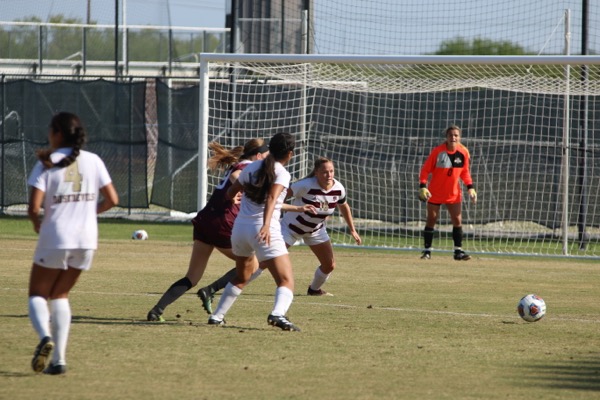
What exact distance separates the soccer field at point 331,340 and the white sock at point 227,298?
5.5 inches

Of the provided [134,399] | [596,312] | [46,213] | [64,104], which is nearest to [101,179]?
[46,213]

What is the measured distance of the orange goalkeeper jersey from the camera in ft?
55.4

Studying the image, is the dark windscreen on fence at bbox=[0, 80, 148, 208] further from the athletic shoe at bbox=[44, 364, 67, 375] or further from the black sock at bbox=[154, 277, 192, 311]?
the athletic shoe at bbox=[44, 364, 67, 375]

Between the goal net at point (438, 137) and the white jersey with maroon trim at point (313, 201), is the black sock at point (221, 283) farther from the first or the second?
the goal net at point (438, 137)

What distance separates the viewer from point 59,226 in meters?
6.99

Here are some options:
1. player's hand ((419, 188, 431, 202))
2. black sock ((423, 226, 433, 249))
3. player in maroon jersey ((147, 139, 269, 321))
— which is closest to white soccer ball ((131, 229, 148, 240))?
black sock ((423, 226, 433, 249))

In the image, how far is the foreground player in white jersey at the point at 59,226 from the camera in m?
6.97

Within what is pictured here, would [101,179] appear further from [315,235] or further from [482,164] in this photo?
[482,164]

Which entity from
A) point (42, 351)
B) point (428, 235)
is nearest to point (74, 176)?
point (42, 351)

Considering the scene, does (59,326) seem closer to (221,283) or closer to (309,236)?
(221,283)

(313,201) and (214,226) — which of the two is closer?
(214,226)

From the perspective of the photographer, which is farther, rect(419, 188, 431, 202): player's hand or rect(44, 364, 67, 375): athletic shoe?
rect(419, 188, 431, 202): player's hand

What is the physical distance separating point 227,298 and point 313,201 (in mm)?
2847

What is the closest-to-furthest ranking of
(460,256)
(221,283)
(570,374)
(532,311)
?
(570,374)
(532,311)
(221,283)
(460,256)
